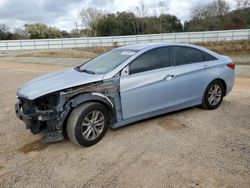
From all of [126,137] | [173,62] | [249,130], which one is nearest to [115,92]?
[126,137]

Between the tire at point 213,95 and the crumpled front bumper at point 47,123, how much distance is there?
3080 mm

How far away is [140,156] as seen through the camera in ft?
11.4

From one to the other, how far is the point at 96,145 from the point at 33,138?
119cm

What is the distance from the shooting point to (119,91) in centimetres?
396

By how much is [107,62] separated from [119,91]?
2.71 ft

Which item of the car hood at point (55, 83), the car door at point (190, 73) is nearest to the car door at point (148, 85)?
the car door at point (190, 73)

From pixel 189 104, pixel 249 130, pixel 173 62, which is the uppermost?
pixel 173 62

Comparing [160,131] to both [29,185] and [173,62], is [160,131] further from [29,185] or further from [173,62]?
[29,185]

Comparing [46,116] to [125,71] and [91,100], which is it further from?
[125,71]

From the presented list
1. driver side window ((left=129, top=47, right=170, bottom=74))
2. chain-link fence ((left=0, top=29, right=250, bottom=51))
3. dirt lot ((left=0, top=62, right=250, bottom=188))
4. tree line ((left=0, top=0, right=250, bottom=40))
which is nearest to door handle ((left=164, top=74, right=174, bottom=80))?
driver side window ((left=129, top=47, right=170, bottom=74))

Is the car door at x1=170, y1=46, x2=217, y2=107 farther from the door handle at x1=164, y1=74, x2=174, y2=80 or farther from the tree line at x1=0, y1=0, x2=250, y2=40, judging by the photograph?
the tree line at x1=0, y1=0, x2=250, y2=40

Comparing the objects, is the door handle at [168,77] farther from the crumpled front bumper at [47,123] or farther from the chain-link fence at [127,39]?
the chain-link fence at [127,39]

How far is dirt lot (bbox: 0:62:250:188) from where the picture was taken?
2.96 meters

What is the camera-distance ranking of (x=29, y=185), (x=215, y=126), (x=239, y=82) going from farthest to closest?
(x=239, y=82) < (x=215, y=126) < (x=29, y=185)
